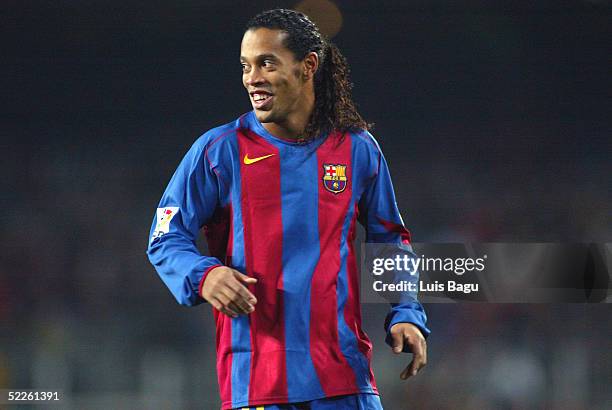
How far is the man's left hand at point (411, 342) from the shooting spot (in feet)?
5.55

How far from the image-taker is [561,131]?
4.15 metres

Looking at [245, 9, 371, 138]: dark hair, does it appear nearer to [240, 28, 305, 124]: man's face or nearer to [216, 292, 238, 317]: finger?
[240, 28, 305, 124]: man's face

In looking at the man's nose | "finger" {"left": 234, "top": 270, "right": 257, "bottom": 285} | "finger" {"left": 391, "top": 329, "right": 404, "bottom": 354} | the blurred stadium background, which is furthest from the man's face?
the blurred stadium background

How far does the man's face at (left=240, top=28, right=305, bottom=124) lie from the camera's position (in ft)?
5.64

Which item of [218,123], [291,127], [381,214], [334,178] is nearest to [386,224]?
[381,214]

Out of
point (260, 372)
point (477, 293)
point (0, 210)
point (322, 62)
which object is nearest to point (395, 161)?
point (477, 293)

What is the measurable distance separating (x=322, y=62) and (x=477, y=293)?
7.99 feet

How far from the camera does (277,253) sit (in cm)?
166

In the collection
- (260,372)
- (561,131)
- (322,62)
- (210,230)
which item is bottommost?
(260,372)

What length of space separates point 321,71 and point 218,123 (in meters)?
2.29

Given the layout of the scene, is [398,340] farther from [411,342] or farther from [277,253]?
[277,253]

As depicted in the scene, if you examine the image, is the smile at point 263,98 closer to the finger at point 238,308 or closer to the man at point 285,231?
the man at point 285,231

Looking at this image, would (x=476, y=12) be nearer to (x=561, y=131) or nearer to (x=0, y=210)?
(x=561, y=131)

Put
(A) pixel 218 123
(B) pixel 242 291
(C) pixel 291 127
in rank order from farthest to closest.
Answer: (A) pixel 218 123 → (C) pixel 291 127 → (B) pixel 242 291
